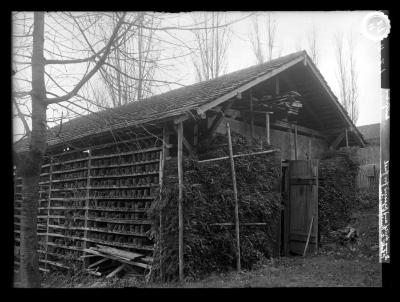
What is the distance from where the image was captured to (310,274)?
7.62m

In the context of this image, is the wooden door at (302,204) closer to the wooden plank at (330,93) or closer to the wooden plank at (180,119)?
the wooden plank at (330,93)

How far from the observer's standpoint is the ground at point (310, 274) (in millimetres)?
6773

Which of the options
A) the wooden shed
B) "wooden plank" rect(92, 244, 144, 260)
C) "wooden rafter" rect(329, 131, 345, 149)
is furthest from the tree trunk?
"wooden rafter" rect(329, 131, 345, 149)

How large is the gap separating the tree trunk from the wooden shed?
3.12ft

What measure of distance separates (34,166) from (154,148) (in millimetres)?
3517

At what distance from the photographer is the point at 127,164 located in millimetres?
9469

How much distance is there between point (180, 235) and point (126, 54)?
3.61m

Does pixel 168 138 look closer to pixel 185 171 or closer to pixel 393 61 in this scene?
pixel 185 171

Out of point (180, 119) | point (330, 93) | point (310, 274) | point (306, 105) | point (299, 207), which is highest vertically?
point (330, 93)

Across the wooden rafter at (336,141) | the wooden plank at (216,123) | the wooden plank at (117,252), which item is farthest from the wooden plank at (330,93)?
the wooden plank at (117,252)

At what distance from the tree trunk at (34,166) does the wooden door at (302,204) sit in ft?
21.8

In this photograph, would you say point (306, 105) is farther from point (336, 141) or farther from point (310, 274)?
point (310, 274)

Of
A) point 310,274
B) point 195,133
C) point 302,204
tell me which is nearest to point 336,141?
point 302,204
